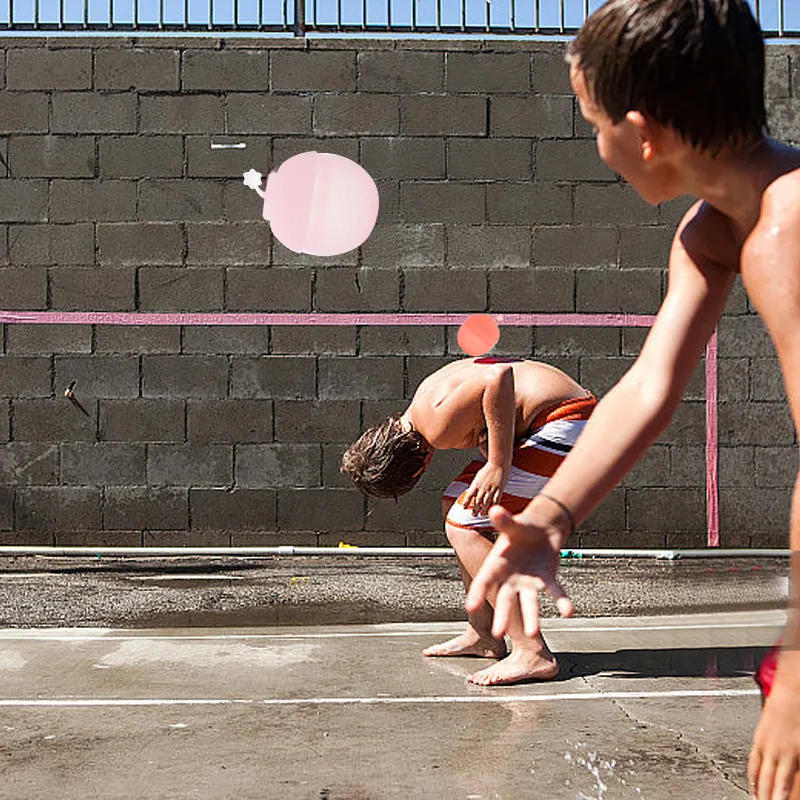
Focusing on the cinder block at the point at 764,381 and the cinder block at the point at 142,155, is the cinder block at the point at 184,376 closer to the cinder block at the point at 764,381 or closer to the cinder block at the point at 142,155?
the cinder block at the point at 142,155

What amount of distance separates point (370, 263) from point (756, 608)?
3724 mm

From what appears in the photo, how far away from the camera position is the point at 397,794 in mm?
3178

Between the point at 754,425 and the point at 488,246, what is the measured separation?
2.23m

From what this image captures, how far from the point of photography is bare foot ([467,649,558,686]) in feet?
14.7

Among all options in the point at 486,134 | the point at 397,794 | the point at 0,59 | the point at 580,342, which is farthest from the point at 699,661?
the point at 0,59

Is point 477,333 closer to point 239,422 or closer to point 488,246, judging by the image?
point 488,246

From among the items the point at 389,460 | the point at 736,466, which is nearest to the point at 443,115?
the point at 736,466

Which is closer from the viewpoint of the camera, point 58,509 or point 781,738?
point 781,738

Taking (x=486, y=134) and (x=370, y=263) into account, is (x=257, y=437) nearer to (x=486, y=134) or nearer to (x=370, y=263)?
(x=370, y=263)

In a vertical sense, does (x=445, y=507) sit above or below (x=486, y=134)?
below

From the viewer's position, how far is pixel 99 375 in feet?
29.1

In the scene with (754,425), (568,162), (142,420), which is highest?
(568,162)

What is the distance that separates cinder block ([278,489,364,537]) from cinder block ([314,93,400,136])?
8.08 ft

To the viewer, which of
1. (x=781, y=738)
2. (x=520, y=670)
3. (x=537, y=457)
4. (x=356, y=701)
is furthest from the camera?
(x=537, y=457)
